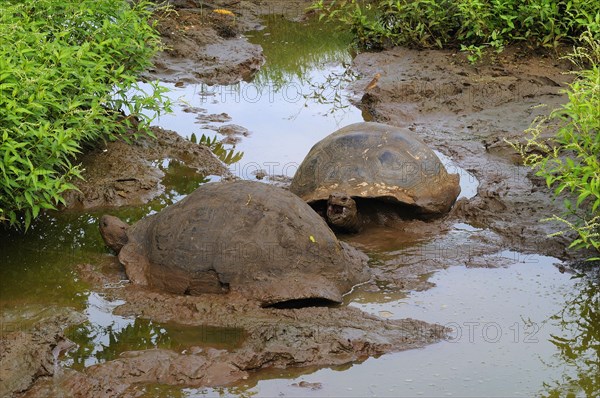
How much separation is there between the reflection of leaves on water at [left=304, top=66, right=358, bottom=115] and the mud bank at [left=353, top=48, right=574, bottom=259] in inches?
6.3

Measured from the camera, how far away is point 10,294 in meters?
6.15

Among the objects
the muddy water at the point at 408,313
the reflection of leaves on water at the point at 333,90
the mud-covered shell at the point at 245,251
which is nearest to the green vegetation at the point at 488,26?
the reflection of leaves on water at the point at 333,90

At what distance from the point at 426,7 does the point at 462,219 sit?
4.84 m

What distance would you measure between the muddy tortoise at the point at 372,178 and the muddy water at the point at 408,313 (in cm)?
25

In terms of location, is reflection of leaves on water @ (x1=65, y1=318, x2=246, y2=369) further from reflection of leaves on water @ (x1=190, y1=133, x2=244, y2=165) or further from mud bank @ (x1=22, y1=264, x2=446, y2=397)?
reflection of leaves on water @ (x1=190, y1=133, x2=244, y2=165)

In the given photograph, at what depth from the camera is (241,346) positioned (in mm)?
5465

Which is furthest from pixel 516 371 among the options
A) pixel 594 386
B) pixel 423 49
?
pixel 423 49

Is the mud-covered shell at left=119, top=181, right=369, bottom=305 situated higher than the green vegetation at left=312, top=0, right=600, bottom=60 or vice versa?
the green vegetation at left=312, top=0, right=600, bottom=60

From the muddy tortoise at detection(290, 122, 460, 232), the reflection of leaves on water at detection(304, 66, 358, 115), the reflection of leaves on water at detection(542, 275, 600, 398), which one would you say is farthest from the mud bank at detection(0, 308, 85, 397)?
the reflection of leaves on water at detection(304, 66, 358, 115)

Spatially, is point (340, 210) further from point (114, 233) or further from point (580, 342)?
point (580, 342)

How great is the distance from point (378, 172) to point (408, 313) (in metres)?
1.49

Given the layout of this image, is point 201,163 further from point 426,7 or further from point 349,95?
point 426,7

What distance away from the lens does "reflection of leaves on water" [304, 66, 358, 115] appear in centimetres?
1048

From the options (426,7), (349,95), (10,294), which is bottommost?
(10,294)
